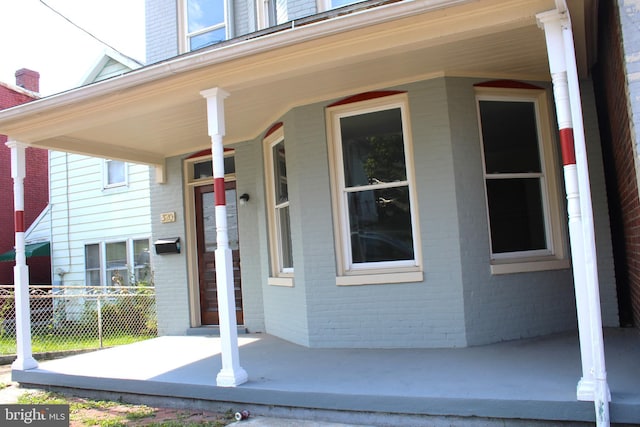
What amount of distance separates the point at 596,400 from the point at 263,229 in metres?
4.63

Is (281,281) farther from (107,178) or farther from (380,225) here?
(107,178)

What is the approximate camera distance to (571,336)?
209 inches

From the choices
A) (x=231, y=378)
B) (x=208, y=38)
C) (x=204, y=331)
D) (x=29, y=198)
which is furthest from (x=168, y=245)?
(x=29, y=198)

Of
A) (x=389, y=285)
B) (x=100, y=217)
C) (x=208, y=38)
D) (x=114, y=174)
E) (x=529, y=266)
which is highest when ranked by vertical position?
(x=208, y=38)

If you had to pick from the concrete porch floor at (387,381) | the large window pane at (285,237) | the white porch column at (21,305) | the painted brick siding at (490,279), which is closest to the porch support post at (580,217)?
the concrete porch floor at (387,381)

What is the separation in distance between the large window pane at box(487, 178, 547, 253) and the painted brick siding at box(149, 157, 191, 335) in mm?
4690

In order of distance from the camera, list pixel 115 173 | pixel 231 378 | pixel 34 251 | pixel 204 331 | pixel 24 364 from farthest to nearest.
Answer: pixel 34 251
pixel 115 173
pixel 204 331
pixel 24 364
pixel 231 378

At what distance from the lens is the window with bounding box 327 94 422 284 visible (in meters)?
5.54

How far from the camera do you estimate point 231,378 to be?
4469 mm

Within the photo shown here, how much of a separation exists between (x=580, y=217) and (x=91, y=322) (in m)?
9.20

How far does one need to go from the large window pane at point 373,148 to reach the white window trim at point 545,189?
910 millimetres

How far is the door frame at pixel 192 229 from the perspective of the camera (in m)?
7.87

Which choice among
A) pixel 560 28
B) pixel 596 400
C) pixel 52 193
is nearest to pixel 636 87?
pixel 560 28

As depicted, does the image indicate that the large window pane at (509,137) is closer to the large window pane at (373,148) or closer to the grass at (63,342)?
the large window pane at (373,148)
